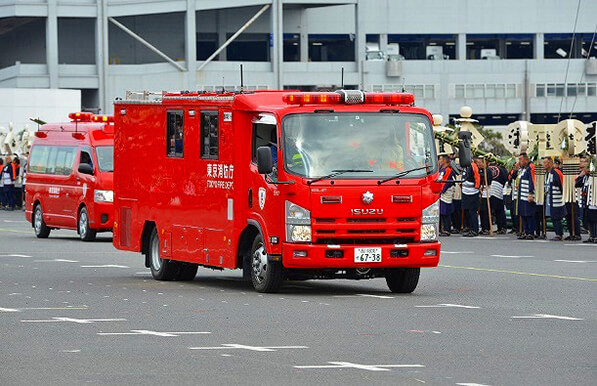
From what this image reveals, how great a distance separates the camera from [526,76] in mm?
100312

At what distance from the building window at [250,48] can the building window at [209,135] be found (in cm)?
7852

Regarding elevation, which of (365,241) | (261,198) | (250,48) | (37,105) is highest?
(250,48)

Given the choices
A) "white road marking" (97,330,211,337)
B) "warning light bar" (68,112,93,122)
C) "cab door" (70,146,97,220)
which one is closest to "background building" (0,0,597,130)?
"warning light bar" (68,112,93,122)

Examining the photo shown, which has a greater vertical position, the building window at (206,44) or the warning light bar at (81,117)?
the building window at (206,44)

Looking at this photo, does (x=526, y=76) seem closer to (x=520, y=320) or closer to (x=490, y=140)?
(x=490, y=140)

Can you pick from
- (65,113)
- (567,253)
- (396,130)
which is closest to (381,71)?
(65,113)

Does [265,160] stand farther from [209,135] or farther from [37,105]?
[37,105]

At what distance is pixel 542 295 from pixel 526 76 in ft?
271

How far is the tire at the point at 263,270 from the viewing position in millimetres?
18797

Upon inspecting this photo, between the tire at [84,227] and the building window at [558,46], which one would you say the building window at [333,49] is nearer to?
the building window at [558,46]

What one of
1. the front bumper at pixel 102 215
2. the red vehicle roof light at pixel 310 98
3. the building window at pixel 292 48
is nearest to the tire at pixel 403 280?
the red vehicle roof light at pixel 310 98

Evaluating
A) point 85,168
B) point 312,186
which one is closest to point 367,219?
point 312,186

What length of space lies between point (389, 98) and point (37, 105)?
158 feet

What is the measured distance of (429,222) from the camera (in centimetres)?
1883
